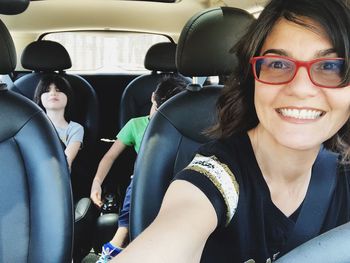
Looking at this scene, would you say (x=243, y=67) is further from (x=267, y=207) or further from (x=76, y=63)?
A: (x=76, y=63)

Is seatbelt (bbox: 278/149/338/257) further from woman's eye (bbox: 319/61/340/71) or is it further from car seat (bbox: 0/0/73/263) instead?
car seat (bbox: 0/0/73/263)

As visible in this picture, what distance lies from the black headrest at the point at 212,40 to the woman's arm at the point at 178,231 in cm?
76

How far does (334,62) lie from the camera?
3.03 ft

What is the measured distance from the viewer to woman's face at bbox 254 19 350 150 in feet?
3.07

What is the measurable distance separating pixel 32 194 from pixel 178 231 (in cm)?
76

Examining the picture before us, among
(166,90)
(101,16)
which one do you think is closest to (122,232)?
(166,90)

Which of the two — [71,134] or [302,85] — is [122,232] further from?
[302,85]

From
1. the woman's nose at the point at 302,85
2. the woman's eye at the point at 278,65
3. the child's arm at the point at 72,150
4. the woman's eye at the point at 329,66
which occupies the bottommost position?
the child's arm at the point at 72,150

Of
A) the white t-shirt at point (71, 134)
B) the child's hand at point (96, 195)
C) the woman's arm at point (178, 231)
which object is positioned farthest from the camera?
the white t-shirt at point (71, 134)

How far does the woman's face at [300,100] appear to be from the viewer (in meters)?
0.94

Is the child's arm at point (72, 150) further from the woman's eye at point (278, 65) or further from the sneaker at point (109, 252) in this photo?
the woman's eye at point (278, 65)

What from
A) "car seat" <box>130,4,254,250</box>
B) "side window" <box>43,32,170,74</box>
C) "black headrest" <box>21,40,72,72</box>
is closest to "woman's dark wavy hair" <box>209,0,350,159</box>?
"car seat" <box>130,4,254,250</box>

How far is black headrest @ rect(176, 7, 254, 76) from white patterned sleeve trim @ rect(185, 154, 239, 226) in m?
0.66

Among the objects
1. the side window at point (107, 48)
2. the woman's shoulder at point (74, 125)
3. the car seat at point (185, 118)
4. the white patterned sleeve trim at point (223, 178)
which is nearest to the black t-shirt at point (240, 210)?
the white patterned sleeve trim at point (223, 178)
